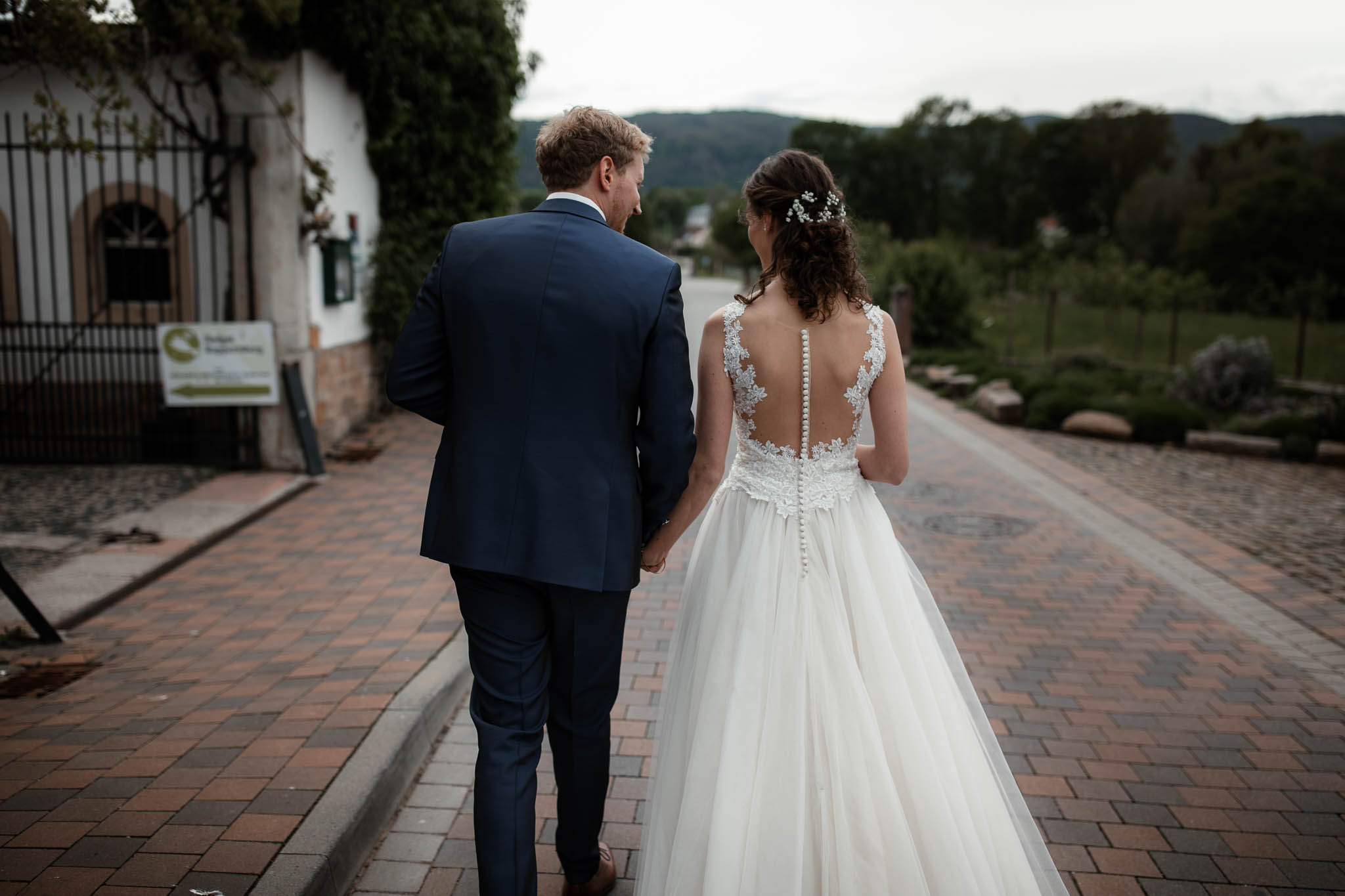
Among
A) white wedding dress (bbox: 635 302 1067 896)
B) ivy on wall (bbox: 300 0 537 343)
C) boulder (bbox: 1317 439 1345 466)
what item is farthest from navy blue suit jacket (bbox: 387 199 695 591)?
boulder (bbox: 1317 439 1345 466)

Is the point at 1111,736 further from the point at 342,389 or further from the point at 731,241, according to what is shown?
the point at 731,241

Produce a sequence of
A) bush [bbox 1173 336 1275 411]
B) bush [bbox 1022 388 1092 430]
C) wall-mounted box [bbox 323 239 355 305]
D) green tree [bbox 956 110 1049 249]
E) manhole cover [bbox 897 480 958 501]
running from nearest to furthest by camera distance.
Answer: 1. manhole cover [bbox 897 480 958 501]
2. wall-mounted box [bbox 323 239 355 305]
3. bush [bbox 1022 388 1092 430]
4. bush [bbox 1173 336 1275 411]
5. green tree [bbox 956 110 1049 249]

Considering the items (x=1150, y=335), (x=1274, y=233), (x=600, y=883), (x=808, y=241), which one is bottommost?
(x=600, y=883)

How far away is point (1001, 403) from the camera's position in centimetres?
1241

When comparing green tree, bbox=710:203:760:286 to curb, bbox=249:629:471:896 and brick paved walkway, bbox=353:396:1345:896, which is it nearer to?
brick paved walkway, bbox=353:396:1345:896

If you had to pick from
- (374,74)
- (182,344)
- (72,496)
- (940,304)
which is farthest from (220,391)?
(940,304)

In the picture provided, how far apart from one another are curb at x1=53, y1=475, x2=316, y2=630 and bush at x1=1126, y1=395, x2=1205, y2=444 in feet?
28.8

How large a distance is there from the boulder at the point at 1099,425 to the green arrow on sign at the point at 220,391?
28.8 feet

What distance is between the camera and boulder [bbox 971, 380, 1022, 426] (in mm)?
12352

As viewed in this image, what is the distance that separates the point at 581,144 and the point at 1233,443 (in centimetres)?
1034

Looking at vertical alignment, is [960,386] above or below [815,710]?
below

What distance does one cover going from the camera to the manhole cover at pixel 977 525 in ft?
23.3

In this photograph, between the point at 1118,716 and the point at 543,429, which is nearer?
the point at 543,429

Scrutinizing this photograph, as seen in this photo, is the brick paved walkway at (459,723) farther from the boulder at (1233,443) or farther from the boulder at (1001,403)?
the boulder at (1001,403)
